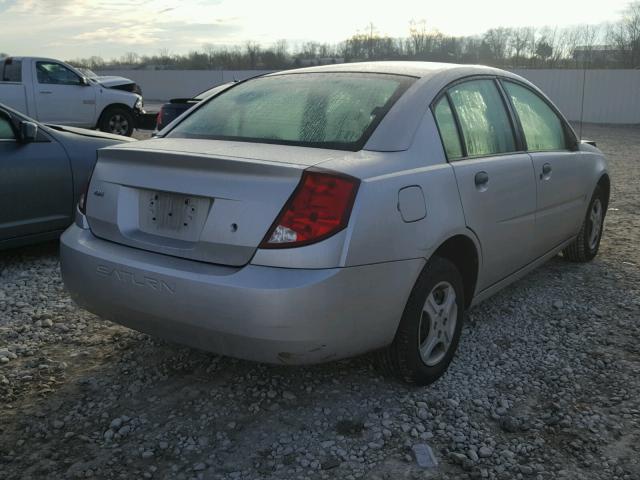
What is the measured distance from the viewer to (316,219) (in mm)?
2645

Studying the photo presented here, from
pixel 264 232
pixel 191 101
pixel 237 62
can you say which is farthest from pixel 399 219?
pixel 237 62

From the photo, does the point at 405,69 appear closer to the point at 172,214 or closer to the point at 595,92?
the point at 172,214

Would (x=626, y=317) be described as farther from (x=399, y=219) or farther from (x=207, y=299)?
(x=207, y=299)

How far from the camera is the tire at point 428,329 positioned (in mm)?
3074

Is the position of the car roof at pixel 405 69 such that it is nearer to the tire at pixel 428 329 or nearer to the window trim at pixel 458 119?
the window trim at pixel 458 119

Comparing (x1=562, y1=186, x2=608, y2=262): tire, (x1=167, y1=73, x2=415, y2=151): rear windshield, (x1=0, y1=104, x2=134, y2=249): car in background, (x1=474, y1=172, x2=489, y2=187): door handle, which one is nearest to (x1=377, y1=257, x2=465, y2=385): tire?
(x1=474, y1=172, x2=489, y2=187): door handle

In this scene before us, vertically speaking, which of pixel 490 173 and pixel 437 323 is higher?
pixel 490 173

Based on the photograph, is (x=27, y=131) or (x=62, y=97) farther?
(x=62, y=97)

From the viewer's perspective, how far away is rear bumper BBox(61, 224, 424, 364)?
8.57 ft

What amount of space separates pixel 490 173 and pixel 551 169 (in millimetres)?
966

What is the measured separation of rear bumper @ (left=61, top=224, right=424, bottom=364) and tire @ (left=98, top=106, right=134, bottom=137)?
11.9 m

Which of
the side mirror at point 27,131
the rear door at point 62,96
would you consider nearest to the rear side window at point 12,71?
the rear door at point 62,96

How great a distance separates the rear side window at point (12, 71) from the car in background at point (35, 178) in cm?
842

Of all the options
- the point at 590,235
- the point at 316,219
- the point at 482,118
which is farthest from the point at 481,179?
the point at 590,235
